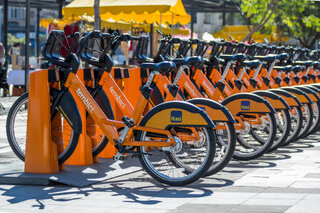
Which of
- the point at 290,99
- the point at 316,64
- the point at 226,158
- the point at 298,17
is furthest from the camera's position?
the point at 298,17

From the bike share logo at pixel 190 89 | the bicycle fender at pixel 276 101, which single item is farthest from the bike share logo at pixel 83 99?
the bicycle fender at pixel 276 101

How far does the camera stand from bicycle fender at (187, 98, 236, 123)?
285 inches

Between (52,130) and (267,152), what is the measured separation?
2.86 metres

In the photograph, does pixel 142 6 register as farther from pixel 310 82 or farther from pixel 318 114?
pixel 318 114

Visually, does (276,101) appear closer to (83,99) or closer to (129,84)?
(129,84)

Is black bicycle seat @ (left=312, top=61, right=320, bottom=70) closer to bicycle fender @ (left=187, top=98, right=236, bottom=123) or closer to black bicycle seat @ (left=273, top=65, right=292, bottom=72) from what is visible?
black bicycle seat @ (left=273, top=65, right=292, bottom=72)

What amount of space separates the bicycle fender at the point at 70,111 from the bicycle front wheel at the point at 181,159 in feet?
2.11

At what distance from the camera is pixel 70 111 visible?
23.6 ft

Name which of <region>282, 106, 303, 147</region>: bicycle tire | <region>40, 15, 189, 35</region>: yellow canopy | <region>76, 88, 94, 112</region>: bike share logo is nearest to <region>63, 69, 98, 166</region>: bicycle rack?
<region>76, 88, 94, 112</region>: bike share logo

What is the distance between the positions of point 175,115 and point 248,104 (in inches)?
71.3

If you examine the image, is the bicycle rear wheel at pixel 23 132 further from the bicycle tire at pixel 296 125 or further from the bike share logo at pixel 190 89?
the bicycle tire at pixel 296 125

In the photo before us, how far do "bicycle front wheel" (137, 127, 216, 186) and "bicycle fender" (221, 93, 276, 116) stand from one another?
1.43 metres

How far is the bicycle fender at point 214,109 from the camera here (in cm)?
724

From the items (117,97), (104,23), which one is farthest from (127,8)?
(117,97)
